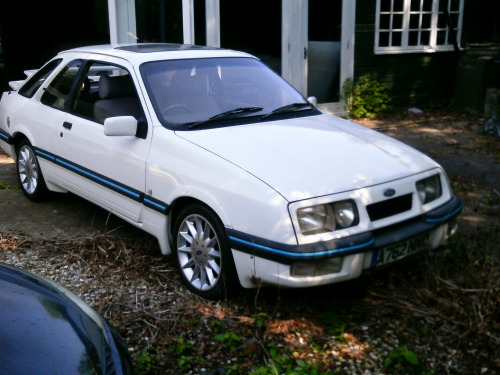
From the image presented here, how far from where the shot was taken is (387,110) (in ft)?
38.9

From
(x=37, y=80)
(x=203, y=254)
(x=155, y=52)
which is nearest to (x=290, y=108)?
(x=155, y=52)

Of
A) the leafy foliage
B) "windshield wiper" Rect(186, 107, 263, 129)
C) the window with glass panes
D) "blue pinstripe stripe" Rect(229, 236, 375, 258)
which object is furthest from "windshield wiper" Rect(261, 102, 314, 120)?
the window with glass panes

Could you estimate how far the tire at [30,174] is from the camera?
248 inches

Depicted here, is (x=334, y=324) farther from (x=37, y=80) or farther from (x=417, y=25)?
(x=417, y=25)

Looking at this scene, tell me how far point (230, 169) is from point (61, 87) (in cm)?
261

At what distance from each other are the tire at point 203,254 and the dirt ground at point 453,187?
1.19m

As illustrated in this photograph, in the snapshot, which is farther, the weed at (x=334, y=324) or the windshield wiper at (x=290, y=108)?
the windshield wiper at (x=290, y=108)

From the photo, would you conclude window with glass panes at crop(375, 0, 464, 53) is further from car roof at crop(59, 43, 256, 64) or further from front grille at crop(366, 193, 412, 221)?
front grille at crop(366, 193, 412, 221)

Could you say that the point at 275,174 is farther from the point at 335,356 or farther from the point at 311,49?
the point at 311,49

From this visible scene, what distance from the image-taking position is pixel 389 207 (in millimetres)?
4156

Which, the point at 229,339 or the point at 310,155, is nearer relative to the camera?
the point at 229,339

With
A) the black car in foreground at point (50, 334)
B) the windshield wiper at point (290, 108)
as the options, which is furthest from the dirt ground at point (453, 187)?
the black car in foreground at point (50, 334)

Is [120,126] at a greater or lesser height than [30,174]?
greater

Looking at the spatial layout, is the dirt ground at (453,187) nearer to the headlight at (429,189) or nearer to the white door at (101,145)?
the white door at (101,145)
